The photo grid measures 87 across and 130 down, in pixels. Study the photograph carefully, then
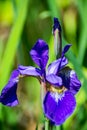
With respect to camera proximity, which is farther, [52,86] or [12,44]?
[12,44]

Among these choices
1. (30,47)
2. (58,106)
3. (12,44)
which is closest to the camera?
(58,106)

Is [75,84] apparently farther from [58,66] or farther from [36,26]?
[36,26]

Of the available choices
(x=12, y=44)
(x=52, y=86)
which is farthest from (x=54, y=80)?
(x=12, y=44)

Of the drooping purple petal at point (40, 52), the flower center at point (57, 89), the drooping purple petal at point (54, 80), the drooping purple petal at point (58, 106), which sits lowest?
the drooping purple petal at point (58, 106)

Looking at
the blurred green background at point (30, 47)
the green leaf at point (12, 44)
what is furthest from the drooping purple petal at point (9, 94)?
the green leaf at point (12, 44)

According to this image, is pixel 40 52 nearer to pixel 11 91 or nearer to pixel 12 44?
pixel 11 91

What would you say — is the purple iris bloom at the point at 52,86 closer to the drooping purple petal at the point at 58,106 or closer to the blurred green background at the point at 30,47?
the drooping purple petal at the point at 58,106
